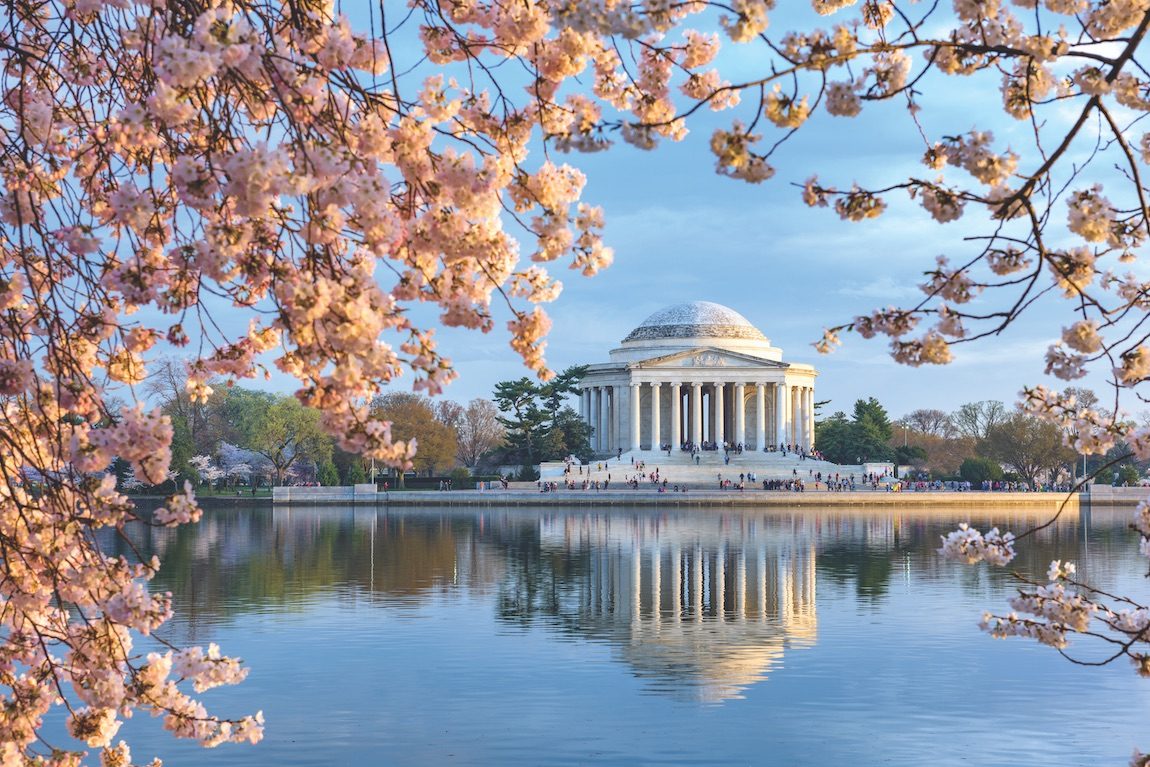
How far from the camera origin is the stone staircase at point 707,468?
298 ft

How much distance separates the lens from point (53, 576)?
7215 mm

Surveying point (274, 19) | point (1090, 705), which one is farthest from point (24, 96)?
point (1090, 705)

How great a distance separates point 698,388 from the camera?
10775 cm

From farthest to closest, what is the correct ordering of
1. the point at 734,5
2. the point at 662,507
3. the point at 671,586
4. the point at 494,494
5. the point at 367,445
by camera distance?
the point at 494,494
the point at 662,507
the point at 671,586
the point at 367,445
the point at 734,5

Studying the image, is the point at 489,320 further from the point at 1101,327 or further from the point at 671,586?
the point at 671,586

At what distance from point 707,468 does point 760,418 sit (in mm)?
14768

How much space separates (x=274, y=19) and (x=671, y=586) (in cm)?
2460

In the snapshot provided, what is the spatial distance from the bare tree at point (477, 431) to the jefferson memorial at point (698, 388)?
53.2ft

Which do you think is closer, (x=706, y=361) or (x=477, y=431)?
(x=706, y=361)

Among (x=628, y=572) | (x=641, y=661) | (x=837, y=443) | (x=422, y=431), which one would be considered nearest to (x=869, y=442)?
(x=837, y=443)

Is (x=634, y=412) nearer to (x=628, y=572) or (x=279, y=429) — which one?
(x=279, y=429)

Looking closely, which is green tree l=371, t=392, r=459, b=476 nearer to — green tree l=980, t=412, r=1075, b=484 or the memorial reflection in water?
green tree l=980, t=412, r=1075, b=484

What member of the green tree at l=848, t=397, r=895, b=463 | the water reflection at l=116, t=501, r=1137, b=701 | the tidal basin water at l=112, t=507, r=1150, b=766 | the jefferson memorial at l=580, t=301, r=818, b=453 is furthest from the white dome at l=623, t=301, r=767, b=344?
the tidal basin water at l=112, t=507, r=1150, b=766

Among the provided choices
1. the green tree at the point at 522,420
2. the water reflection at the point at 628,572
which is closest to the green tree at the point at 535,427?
the green tree at the point at 522,420
